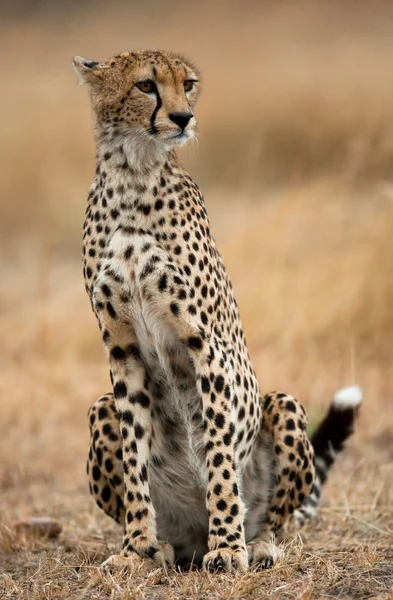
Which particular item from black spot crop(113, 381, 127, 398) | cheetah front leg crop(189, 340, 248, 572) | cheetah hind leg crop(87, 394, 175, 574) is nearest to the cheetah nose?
cheetah front leg crop(189, 340, 248, 572)

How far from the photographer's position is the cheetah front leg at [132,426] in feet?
10.3

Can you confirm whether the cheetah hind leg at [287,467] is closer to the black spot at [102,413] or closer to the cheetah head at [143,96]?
the black spot at [102,413]

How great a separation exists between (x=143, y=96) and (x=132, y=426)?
92 cm

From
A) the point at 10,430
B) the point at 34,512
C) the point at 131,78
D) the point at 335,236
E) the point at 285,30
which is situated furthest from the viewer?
the point at 285,30

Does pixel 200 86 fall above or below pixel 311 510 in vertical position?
above

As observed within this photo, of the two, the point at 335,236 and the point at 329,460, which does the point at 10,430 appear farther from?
the point at 335,236

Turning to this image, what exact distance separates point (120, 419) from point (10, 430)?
98.0 inches

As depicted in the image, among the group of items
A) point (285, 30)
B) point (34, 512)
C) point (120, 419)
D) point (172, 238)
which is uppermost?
point (285, 30)

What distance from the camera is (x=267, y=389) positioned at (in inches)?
223

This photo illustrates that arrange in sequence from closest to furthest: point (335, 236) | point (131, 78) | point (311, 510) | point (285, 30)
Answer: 1. point (131, 78)
2. point (311, 510)
3. point (335, 236)
4. point (285, 30)

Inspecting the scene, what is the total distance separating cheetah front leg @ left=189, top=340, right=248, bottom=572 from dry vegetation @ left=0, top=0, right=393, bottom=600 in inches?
6.1

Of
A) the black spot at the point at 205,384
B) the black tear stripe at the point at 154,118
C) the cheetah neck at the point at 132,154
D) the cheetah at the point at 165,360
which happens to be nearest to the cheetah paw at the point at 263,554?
the cheetah at the point at 165,360

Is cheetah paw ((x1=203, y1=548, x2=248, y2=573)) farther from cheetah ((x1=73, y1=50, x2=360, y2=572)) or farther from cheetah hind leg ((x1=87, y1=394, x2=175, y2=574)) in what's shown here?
cheetah hind leg ((x1=87, y1=394, x2=175, y2=574))

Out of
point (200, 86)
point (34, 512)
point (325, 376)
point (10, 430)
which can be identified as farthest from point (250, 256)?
point (200, 86)
